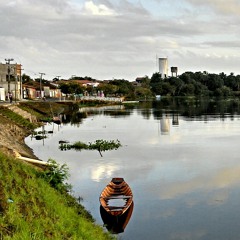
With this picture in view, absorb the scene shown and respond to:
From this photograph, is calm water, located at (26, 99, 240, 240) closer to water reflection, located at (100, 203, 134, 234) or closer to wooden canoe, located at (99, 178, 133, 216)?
water reflection, located at (100, 203, 134, 234)

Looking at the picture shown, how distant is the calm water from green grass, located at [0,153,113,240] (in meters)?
3.18

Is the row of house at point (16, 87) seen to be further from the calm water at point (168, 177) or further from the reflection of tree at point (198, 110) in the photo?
the calm water at point (168, 177)

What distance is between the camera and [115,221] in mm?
19391

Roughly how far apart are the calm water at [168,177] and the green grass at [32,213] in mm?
3178

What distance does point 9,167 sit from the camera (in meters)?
17.7

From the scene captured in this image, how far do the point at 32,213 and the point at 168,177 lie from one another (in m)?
16.8

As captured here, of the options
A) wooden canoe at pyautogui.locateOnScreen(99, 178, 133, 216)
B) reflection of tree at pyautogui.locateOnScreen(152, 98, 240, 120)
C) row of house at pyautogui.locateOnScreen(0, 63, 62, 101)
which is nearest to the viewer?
wooden canoe at pyautogui.locateOnScreen(99, 178, 133, 216)

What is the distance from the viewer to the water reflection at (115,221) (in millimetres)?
18859

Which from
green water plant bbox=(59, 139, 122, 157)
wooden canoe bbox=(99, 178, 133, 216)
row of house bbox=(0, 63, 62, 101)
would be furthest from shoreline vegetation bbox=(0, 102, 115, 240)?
row of house bbox=(0, 63, 62, 101)

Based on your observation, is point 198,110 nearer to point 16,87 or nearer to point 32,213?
point 16,87

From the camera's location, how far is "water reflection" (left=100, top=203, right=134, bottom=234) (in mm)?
18859

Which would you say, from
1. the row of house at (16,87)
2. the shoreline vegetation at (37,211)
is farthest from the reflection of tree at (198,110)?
the shoreline vegetation at (37,211)

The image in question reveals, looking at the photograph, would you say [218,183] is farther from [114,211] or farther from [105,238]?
[105,238]

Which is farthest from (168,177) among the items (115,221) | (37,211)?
(37,211)
